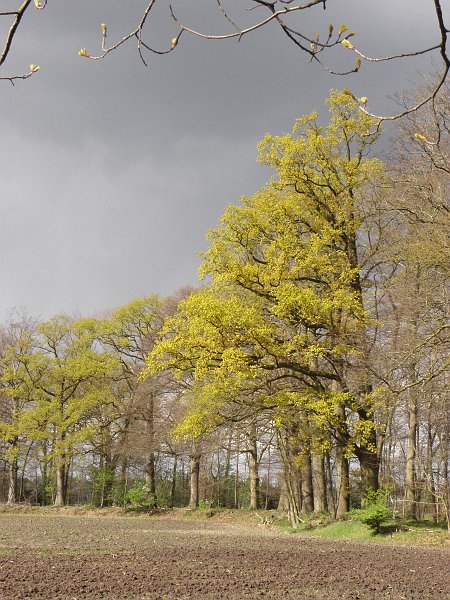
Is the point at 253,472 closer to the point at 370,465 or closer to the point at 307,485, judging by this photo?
the point at 307,485

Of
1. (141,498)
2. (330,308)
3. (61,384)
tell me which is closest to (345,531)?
(330,308)

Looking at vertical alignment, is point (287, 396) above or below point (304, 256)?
below

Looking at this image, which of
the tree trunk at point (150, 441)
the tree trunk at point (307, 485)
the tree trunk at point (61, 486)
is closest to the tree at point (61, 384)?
the tree trunk at point (61, 486)

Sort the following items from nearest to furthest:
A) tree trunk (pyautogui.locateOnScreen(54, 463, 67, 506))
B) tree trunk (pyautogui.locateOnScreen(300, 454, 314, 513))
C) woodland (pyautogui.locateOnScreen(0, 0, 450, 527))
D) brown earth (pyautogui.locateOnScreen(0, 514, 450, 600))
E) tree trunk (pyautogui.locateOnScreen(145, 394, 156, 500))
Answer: brown earth (pyautogui.locateOnScreen(0, 514, 450, 600)), woodland (pyautogui.locateOnScreen(0, 0, 450, 527)), tree trunk (pyautogui.locateOnScreen(300, 454, 314, 513)), tree trunk (pyautogui.locateOnScreen(145, 394, 156, 500)), tree trunk (pyautogui.locateOnScreen(54, 463, 67, 506))

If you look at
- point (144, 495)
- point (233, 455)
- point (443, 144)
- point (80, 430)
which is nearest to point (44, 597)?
point (443, 144)

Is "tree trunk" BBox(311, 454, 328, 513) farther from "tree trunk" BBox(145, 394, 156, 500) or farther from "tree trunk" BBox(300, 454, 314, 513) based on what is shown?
"tree trunk" BBox(145, 394, 156, 500)

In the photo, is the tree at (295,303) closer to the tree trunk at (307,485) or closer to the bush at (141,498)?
the tree trunk at (307,485)

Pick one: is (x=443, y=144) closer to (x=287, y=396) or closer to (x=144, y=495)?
(x=287, y=396)

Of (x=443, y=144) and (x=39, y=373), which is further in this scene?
(x=39, y=373)

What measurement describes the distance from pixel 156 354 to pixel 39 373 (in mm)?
18468

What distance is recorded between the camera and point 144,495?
28.2 m

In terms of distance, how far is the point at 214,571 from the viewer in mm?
7914

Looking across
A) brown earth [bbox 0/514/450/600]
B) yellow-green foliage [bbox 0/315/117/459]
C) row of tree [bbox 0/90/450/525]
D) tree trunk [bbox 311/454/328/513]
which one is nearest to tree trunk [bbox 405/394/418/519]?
row of tree [bbox 0/90/450/525]

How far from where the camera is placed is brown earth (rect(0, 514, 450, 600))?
20.6ft
